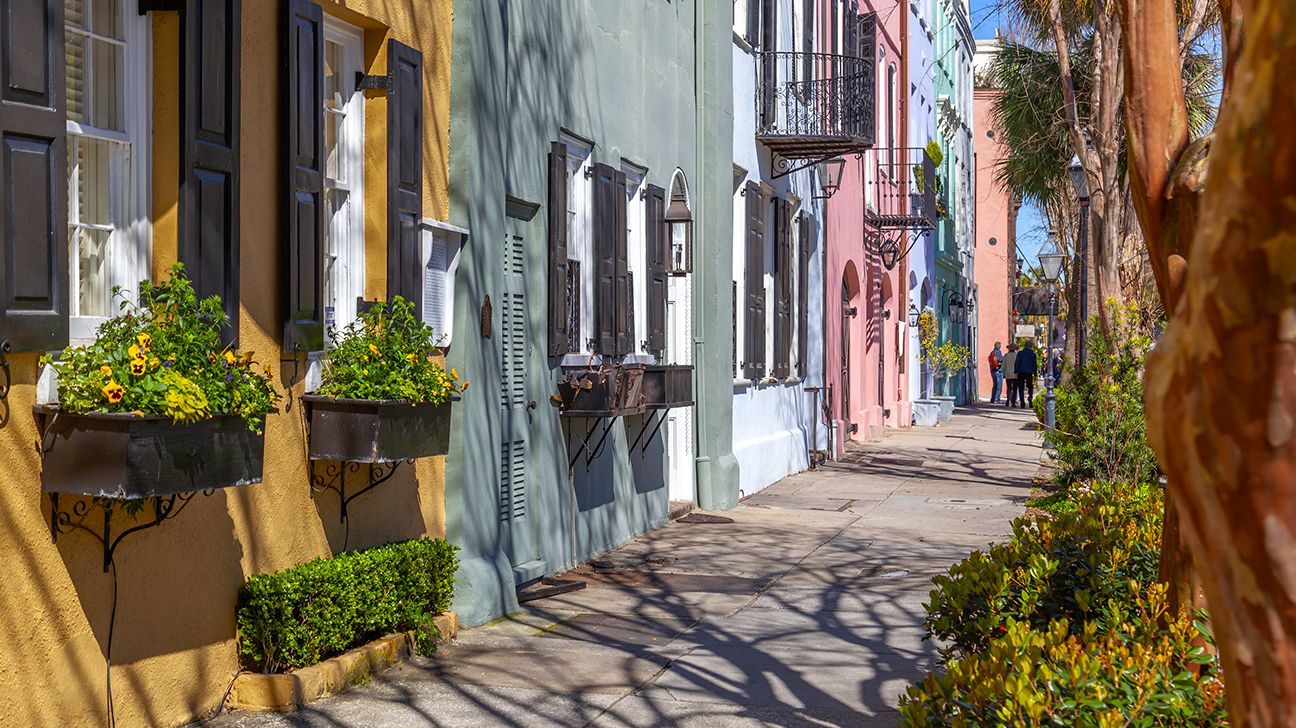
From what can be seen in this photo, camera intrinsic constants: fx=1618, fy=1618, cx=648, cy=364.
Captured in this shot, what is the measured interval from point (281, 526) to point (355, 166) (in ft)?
6.49

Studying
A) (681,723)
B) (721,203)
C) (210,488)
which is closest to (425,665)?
(681,723)

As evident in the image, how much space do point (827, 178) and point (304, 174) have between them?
1528cm

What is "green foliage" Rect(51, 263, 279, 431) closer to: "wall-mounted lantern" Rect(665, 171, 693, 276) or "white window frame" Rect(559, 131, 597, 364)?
"white window frame" Rect(559, 131, 597, 364)

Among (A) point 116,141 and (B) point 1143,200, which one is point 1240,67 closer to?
(B) point 1143,200

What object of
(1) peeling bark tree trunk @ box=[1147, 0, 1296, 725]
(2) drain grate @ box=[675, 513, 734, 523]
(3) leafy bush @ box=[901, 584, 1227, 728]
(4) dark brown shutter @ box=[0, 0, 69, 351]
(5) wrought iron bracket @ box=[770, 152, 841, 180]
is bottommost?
(2) drain grate @ box=[675, 513, 734, 523]

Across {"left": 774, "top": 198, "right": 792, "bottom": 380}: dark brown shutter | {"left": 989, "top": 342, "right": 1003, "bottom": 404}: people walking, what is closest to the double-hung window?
{"left": 774, "top": 198, "right": 792, "bottom": 380}: dark brown shutter

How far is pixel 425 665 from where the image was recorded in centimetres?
790

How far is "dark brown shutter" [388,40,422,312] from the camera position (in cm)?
819

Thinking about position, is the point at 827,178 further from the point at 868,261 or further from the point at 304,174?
the point at 304,174

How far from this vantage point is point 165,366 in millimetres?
5750

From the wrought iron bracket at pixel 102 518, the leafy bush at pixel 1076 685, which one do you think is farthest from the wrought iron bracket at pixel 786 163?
the leafy bush at pixel 1076 685

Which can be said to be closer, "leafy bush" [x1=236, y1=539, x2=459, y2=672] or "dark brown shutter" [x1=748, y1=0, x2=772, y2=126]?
"leafy bush" [x1=236, y1=539, x2=459, y2=672]

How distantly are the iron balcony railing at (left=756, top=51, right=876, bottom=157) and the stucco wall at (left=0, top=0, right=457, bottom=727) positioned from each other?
1006 cm

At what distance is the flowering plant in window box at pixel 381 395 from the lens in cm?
738
